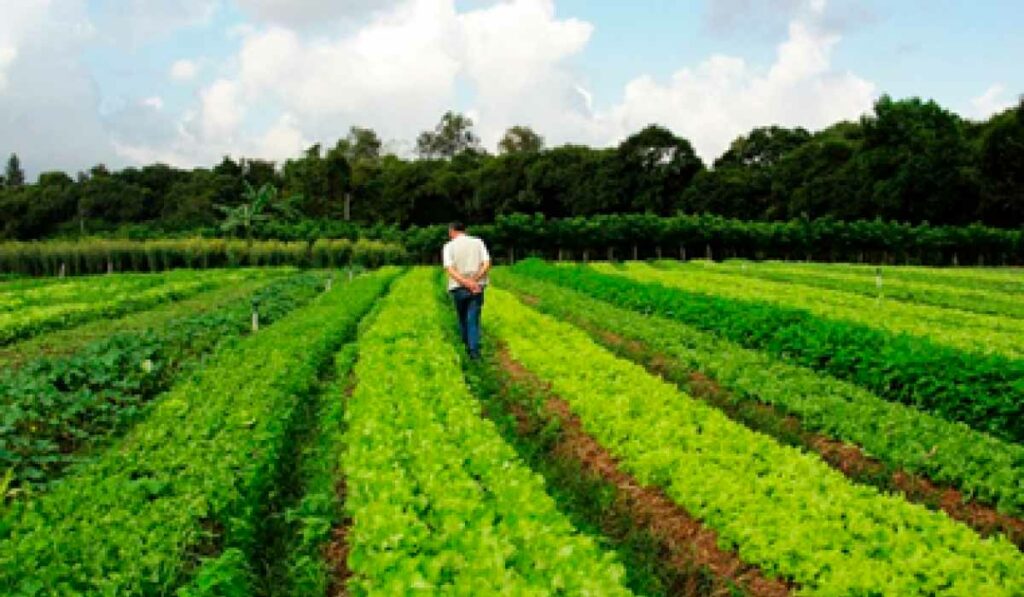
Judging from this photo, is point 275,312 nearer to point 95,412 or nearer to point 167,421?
point 95,412

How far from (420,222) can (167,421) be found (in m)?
78.3

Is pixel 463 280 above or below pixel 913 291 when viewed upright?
above

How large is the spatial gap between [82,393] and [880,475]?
976cm

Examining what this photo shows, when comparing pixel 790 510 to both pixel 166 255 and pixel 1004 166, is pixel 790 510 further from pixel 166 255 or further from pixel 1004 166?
pixel 1004 166

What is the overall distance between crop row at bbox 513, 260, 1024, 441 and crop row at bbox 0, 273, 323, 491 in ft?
34.4

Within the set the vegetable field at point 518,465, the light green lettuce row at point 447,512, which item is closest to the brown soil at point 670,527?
the vegetable field at point 518,465

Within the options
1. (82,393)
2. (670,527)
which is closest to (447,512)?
(670,527)

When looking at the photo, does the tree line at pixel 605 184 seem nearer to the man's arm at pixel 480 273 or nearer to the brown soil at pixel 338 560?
the man's arm at pixel 480 273

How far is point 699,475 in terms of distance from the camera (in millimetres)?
7352

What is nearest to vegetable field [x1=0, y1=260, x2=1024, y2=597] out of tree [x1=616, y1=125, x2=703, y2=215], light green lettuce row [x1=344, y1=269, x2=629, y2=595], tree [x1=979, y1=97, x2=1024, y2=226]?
light green lettuce row [x1=344, y1=269, x2=629, y2=595]

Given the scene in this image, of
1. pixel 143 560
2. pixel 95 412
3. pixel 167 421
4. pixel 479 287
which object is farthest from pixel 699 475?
pixel 95 412

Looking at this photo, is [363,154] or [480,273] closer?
[480,273]

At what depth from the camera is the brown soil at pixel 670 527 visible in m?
6.07

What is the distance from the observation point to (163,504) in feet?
20.6
